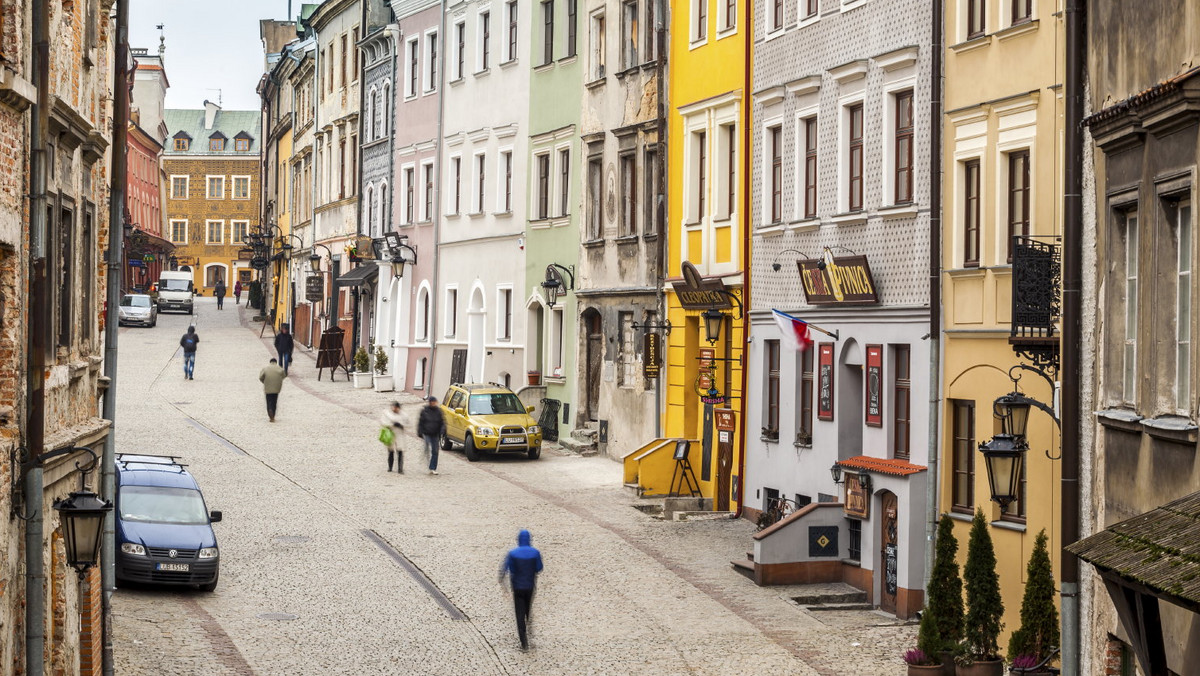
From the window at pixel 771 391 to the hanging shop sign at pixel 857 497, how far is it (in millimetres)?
→ 4891

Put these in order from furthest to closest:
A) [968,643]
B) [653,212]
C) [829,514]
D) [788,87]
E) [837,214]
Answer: [653,212] < [788,87] < [837,214] < [829,514] < [968,643]

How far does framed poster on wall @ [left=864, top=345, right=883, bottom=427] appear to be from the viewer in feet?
86.8

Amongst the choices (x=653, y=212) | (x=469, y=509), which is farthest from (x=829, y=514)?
(x=653, y=212)

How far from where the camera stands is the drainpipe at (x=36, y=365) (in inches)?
543

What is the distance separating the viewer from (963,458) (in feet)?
78.9

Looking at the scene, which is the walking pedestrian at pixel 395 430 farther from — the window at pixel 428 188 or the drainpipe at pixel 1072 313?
the drainpipe at pixel 1072 313

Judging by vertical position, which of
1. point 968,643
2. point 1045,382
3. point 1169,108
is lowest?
point 968,643

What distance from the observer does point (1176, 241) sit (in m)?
13.5

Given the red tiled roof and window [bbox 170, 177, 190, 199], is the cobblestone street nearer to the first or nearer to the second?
the red tiled roof

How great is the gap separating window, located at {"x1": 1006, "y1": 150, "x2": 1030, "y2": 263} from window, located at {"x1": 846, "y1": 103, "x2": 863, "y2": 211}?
184 inches

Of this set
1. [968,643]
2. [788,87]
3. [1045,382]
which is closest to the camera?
[968,643]

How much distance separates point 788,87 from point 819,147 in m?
1.56

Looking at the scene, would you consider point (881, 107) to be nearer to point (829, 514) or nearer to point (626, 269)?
point (829, 514)

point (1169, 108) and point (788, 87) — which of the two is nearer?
point (1169, 108)
